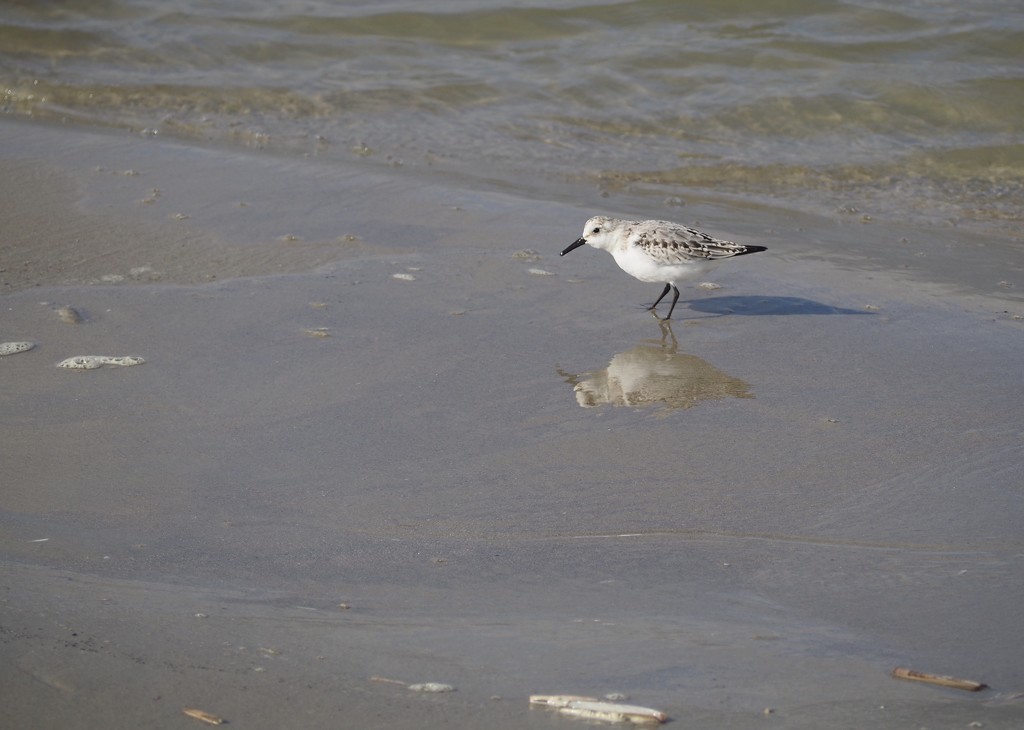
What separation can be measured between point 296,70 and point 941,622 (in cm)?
991

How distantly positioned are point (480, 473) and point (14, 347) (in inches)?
95.2

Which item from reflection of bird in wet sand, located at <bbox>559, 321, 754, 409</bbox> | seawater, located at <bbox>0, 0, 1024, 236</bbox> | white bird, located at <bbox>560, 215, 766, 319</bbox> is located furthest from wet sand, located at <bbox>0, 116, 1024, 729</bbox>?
seawater, located at <bbox>0, 0, 1024, 236</bbox>

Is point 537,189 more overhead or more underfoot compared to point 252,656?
more overhead

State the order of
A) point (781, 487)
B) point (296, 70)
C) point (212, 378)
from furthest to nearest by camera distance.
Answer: point (296, 70)
point (212, 378)
point (781, 487)

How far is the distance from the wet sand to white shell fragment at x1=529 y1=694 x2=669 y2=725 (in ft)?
0.14

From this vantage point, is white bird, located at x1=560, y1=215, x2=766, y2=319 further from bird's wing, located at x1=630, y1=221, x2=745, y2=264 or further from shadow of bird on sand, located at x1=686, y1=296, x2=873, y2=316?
shadow of bird on sand, located at x1=686, y1=296, x2=873, y2=316

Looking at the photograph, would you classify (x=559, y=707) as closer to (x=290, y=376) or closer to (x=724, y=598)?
(x=724, y=598)

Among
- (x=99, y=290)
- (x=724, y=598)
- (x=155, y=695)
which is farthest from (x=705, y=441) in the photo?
(x=99, y=290)

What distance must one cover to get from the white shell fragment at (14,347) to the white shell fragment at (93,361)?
0.78ft

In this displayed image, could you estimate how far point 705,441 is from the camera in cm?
484

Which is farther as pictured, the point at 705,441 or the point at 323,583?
the point at 705,441

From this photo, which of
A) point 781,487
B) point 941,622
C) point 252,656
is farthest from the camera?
point 781,487

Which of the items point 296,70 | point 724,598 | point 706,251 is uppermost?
point 296,70

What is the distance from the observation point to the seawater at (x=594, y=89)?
30.8 feet
